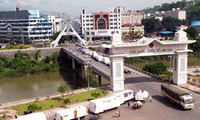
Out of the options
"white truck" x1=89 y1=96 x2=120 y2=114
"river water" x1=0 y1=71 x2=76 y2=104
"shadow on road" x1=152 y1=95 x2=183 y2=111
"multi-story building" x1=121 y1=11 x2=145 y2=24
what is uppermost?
"multi-story building" x1=121 y1=11 x2=145 y2=24

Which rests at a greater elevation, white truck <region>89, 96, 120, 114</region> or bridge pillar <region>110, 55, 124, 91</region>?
bridge pillar <region>110, 55, 124, 91</region>

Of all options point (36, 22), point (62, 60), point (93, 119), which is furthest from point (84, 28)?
point (93, 119)

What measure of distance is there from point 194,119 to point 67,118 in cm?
1071

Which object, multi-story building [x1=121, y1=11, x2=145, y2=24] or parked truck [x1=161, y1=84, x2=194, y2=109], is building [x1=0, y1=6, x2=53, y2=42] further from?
parked truck [x1=161, y1=84, x2=194, y2=109]

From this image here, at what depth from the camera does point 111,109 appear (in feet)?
86.8

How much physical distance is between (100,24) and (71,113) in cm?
8478

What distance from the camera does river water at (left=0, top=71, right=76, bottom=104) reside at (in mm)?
41062

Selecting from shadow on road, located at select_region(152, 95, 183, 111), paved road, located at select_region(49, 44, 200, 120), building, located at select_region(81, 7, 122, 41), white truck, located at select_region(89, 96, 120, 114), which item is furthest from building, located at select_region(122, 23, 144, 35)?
white truck, located at select_region(89, 96, 120, 114)

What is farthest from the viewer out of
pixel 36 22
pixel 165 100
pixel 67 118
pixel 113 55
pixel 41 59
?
pixel 36 22

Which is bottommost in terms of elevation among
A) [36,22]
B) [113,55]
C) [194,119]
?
[194,119]

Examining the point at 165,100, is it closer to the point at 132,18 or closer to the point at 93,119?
the point at 93,119

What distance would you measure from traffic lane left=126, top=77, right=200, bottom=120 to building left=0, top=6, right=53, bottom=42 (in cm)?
7246

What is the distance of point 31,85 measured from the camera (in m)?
49.1

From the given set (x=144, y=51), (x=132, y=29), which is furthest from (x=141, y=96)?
(x=132, y=29)
